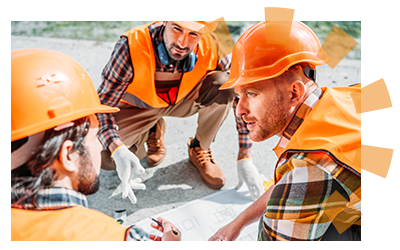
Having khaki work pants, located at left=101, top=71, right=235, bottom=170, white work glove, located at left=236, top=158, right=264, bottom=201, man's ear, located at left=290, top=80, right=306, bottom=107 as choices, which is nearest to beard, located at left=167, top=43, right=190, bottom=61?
khaki work pants, located at left=101, top=71, right=235, bottom=170

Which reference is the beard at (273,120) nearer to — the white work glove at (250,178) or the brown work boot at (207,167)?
the white work glove at (250,178)

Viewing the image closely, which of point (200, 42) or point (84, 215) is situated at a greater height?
point (200, 42)

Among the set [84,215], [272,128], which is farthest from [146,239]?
[272,128]

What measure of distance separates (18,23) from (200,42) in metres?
4.01

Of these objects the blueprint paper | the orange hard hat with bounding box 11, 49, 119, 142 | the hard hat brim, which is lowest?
the blueprint paper

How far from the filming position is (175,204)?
91.0 inches

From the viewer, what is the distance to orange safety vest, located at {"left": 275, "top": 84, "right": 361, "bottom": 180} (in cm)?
116

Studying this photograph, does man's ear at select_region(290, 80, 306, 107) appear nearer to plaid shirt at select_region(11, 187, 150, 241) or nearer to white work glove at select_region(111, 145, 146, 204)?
plaid shirt at select_region(11, 187, 150, 241)

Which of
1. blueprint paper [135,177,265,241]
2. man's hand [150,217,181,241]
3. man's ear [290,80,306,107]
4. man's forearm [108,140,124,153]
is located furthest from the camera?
man's forearm [108,140,124,153]

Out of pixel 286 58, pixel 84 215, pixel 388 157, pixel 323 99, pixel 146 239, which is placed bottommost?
pixel 146 239

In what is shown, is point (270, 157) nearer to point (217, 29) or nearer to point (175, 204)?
point (175, 204)

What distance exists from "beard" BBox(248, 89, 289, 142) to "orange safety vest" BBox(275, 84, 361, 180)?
0.15 m

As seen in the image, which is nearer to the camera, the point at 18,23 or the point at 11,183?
the point at 11,183

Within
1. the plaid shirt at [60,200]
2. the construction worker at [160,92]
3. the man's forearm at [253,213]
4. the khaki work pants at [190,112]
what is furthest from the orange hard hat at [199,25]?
the plaid shirt at [60,200]
